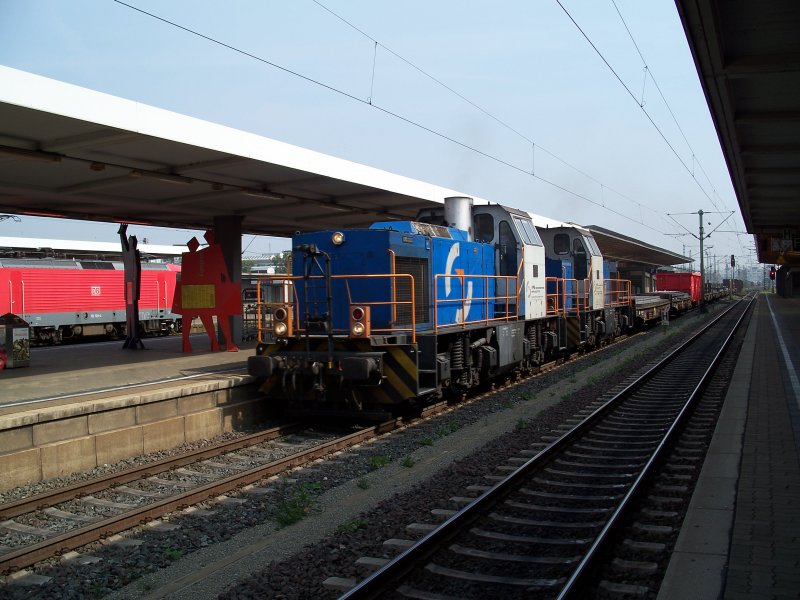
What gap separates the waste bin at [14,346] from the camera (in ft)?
40.7

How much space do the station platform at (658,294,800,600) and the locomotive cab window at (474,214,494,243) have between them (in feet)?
17.5

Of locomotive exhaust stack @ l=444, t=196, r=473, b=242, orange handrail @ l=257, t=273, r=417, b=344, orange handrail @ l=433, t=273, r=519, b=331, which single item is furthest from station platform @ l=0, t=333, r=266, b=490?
locomotive exhaust stack @ l=444, t=196, r=473, b=242

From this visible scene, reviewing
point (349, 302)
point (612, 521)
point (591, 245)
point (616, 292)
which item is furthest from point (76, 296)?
point (612, 521)

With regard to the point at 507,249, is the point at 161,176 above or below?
above

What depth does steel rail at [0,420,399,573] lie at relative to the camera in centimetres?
497

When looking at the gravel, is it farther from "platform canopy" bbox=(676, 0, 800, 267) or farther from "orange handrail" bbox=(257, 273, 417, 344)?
"platform canopy" bbox=(676, 0, 800, 267)

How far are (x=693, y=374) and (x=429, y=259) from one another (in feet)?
25.7

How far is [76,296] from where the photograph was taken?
925 inches

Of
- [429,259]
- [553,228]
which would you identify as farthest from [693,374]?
[429,259]

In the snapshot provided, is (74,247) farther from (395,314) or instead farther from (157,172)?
(395,314)

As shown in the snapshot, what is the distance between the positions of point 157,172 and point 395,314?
5380 mm

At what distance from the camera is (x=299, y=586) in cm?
433

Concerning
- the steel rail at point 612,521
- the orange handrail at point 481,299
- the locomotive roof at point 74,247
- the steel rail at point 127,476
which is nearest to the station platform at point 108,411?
the steel rail at point 127,476

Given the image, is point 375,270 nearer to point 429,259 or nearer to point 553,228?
point 429,259
